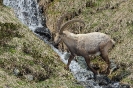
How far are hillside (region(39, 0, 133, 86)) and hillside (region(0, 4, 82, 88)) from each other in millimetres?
3157

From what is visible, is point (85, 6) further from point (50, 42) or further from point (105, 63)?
point (105, 63)

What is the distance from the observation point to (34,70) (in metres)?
14.3

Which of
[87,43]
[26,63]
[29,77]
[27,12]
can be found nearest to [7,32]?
[26,63]

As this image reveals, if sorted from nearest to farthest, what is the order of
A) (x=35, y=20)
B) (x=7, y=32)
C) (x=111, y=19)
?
(x=7, y=32) → (x=111, y=19) → (x=35, y=20)

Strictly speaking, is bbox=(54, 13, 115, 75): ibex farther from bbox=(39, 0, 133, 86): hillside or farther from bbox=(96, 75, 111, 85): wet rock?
bbox=(39, 0, 133, 86): hillside

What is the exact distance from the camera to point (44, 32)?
2173cm

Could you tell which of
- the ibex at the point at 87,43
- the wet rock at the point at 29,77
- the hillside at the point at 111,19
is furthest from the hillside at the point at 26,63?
the hillside at the point at 111,19

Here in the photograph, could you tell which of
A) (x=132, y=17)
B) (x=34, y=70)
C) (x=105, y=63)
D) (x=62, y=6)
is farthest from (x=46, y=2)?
(x=34, y=70)

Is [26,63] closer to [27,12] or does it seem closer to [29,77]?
[29,77]

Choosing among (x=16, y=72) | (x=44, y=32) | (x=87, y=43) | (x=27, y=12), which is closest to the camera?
(x=16, y=72)

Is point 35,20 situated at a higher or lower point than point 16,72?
higher

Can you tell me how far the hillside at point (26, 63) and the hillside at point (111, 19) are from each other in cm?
316

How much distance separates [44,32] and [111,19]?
15.9ft

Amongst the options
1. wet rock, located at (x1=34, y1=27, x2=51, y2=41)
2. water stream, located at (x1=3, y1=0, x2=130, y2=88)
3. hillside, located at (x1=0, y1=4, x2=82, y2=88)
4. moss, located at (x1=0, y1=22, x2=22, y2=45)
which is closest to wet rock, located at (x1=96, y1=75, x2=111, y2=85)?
water stream, located at (x1=3, y1=0, x2=130, y2=88)
